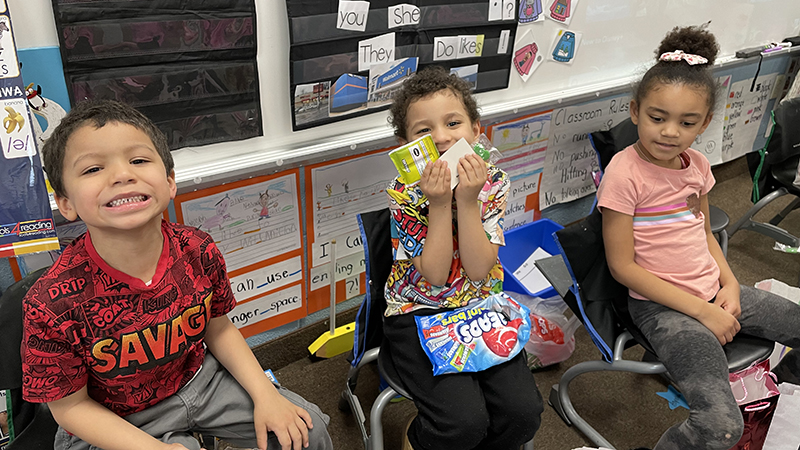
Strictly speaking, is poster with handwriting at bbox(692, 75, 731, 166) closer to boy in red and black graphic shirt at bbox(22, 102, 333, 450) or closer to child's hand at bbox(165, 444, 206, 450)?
boy in red and black graphic shirt at bbox(22, 102, 333, 450)

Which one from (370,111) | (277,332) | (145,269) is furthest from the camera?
(277,332)

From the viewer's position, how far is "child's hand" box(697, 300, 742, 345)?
1.28 metres

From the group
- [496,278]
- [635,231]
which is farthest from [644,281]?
[496,278]

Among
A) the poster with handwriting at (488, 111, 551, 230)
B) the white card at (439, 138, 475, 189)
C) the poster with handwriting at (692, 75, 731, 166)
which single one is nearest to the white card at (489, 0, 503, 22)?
the poster with handwriting at (488, 111, 551, 230)

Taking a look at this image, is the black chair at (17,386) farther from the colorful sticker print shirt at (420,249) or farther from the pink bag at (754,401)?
the pink bag at (754,401)

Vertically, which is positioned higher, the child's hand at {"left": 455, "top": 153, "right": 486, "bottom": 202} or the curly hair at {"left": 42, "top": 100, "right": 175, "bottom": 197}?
the curly hair at {"left": 42, "top": 100, "right": 175, "bottom": 197}

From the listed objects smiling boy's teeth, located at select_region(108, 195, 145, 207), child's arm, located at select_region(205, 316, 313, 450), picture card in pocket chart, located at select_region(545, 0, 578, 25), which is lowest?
child's arm, located at select_region(205, 316, 313, 450)

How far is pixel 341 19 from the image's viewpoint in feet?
4.32

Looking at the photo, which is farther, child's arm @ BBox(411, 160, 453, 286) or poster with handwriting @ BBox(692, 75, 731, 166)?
poster with handwriting @ BBox(692, 75, 731, 166)

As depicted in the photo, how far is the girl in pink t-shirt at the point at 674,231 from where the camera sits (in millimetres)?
1301

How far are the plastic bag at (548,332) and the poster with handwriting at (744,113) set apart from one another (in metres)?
1.62

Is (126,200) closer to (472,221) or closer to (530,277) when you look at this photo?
(472,221)

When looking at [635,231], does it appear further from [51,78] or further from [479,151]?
[51,78]

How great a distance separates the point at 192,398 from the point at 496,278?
2.39 ft
